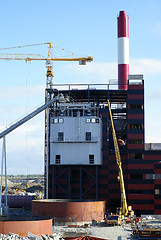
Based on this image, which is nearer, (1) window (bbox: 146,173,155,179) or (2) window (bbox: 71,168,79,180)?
(1) window (bbox: 146,173,155,179)

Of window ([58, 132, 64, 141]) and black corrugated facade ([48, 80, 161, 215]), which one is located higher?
window ([58, 132, 64, 141])

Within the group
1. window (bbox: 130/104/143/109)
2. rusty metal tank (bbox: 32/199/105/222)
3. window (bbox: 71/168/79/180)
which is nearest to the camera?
rusty metal tank (bbox: 32/199/105/222)

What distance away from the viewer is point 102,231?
216 feet

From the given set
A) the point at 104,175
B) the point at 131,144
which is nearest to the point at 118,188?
the point at 104,175

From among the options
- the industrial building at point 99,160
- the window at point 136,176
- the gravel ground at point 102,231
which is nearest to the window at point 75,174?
the industrial building at point 99,160

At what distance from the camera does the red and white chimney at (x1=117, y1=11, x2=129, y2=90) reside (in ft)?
343

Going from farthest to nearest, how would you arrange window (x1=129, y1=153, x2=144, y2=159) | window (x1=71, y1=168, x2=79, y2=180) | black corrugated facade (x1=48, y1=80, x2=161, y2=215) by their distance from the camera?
1. window (x1=71, y1=168, x2=79, y2=180)
2. window (x1=129, y1=153, x2=144, y2=159)
3. black corrugated facade (x1=48, y1=80, x2=161, y2=215)

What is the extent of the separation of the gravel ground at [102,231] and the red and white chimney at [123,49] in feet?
141

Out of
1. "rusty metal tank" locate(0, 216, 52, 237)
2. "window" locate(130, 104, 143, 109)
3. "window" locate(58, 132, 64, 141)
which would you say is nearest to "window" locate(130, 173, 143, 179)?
"window" locate(130, 104, 143, 109)

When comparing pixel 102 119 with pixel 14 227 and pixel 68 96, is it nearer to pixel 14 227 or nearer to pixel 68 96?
pixel 68 96

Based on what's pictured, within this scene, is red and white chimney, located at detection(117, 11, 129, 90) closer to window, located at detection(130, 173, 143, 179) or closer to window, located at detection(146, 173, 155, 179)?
window, located at detection(130, 173, 143, 179)

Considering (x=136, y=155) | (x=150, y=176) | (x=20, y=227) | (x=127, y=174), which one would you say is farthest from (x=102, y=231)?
(x=136, y=155)

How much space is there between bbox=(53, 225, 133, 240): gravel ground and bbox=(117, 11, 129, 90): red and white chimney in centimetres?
4295

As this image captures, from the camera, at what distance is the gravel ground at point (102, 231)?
6220 centimetres
